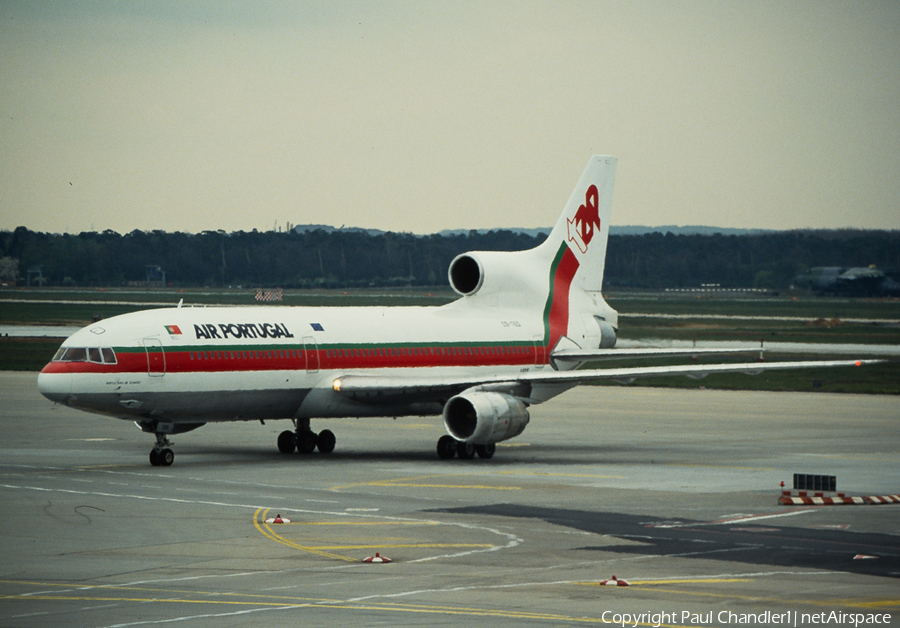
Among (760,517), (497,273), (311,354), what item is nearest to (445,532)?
(760,517)

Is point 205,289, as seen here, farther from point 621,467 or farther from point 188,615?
point 188,615

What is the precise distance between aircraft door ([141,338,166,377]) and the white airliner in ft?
0.12

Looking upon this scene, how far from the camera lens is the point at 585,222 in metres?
46.1

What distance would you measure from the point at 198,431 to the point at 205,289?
102 meters

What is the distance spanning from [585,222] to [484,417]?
1259 cm

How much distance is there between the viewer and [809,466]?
35.9m

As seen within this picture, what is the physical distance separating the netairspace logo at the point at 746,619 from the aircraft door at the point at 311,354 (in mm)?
21813

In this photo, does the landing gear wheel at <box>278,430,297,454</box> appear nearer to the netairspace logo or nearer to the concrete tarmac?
the concrete tarmac

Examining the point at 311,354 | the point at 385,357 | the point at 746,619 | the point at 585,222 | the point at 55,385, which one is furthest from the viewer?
the point at 585,222

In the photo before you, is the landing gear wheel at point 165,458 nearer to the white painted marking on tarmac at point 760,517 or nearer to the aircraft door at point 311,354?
the aircraft door at point 311,354

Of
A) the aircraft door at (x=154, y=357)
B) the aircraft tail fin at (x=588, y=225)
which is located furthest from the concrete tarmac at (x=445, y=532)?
the aircraft tail fin at (x=588, y=225)

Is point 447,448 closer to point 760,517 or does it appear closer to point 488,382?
point 488,382

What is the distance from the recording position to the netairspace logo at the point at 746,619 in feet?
52.7

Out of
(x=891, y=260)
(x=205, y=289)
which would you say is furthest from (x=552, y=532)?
(x=205, y=289)
